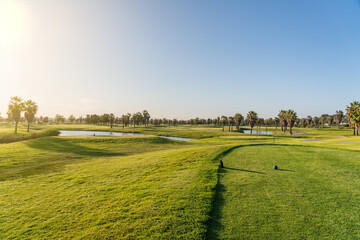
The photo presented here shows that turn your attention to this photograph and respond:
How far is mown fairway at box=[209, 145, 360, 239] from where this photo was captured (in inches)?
260

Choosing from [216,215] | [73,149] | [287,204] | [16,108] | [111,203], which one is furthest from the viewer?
[16,108]

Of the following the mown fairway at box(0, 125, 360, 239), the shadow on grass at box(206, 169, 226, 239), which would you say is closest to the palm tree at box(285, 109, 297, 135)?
the mown fairway at box(0, 125, 360, 239)

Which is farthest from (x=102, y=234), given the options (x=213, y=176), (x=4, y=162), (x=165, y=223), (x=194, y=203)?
(x=4, y=162)

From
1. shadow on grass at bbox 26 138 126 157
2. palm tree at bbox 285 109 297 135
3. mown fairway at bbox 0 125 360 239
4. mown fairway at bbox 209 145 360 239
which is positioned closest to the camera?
mown fairway at bbox 209 145 360 239

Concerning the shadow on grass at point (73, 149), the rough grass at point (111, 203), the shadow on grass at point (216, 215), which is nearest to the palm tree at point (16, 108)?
the shadow on grass at point (73, 149)

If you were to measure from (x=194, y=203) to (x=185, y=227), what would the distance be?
177 cm

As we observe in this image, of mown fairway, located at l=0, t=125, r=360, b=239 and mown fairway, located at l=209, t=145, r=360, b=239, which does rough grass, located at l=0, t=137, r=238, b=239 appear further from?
mown fairway, located at l=209, t=145, r=360, b=239

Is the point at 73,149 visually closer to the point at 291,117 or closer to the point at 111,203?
the point at 111,203

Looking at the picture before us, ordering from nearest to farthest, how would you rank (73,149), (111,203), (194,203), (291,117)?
(194,203)
(111,203)
(73,149)
(291,117)

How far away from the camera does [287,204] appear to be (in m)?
8.45

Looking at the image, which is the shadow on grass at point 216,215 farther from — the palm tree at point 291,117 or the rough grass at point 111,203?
the palm tree at point 291,117

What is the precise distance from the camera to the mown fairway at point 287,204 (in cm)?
661

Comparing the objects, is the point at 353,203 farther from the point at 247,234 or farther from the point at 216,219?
the point at 216,219

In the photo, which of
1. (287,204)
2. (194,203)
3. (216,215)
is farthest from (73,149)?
(287,204)
